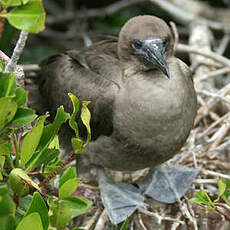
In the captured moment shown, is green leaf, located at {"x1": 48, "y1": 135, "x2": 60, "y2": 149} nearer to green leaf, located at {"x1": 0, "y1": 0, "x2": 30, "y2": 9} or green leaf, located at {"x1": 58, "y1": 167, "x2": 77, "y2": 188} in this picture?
green leaf, located at {"x1": 58, "y1": 167, "x2": 77, "y2": 188}

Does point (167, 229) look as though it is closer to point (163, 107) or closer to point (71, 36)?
point (163, 107)

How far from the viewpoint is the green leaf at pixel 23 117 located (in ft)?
5.14

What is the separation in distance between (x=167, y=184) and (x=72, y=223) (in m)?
0.75

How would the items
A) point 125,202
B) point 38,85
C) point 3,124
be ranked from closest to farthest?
1. point 3,124
2. point 125,202
3. point 38,85

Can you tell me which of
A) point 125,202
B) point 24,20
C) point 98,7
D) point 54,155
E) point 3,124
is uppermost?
point 24,20

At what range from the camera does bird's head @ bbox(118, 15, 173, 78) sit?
2689 mm

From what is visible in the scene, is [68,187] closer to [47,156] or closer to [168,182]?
[47,156]

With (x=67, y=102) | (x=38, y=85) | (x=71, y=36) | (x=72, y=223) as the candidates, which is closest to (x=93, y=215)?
(x=72, y=223)

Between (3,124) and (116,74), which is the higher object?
(3,124)

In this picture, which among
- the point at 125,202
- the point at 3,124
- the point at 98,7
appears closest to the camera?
the point at 3,124

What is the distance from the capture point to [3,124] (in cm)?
153

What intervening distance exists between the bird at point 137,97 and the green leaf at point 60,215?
1164 mm

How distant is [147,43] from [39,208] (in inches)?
58.4

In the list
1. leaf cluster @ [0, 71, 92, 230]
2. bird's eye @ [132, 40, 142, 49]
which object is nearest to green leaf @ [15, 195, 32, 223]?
leaf cluster @ [0, 71, 92, 230]
